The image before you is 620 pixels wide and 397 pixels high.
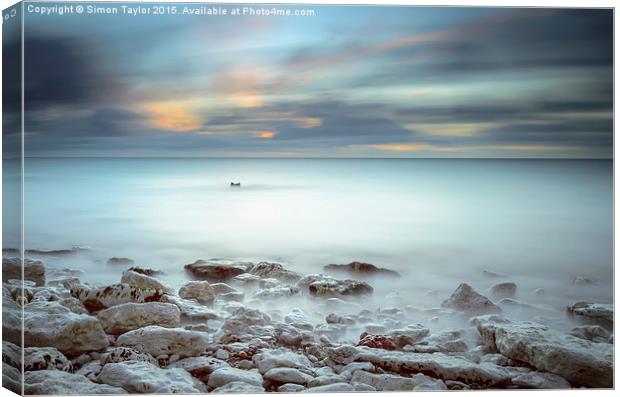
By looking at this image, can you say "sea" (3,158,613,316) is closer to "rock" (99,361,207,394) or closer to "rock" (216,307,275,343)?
"rock" (216,307,275,343)

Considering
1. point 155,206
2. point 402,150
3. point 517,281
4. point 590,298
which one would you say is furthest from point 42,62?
point 590,298

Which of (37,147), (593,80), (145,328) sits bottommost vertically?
(145,328)

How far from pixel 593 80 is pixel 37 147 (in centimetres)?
312

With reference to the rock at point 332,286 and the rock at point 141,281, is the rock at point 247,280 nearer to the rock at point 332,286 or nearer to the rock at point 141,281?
the rock at point 332,286

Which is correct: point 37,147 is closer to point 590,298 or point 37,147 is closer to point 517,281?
point 517,281

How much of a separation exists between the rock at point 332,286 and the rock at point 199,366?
658 mm

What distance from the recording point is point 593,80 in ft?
17.5

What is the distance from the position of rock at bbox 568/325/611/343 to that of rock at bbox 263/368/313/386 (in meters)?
1.55

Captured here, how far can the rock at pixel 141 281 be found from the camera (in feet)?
17.0

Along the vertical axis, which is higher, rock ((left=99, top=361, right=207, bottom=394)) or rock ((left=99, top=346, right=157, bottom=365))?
rock ((left=99, top=346, right=157, bottom=365))

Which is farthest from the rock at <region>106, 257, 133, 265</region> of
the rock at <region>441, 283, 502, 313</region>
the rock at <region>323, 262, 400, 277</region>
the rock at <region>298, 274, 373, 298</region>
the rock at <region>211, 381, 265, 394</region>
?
the rock at <region>441, 283, 502, 313</region>

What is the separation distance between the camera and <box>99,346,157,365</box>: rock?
504 centimetres

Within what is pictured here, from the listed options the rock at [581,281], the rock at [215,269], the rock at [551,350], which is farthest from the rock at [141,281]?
the rock at [581,281]

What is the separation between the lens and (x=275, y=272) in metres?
5.25
